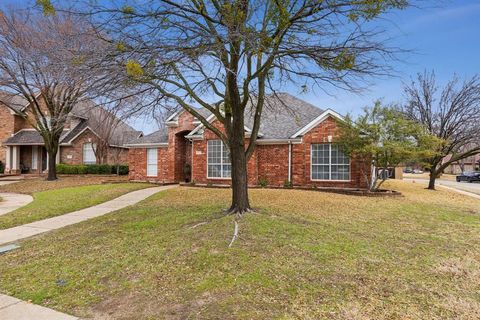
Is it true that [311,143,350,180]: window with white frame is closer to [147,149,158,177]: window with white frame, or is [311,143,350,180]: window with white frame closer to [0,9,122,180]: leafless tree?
[147,149,158,177]: window with white frame

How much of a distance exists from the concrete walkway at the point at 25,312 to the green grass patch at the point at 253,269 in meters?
0.14

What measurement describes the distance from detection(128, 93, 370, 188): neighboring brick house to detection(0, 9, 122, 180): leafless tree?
5.71m

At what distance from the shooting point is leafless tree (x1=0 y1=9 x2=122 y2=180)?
22.0ft

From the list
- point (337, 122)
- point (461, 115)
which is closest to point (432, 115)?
point (461, 115)

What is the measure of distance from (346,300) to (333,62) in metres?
4.81

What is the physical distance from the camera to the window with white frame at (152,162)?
73.7ft

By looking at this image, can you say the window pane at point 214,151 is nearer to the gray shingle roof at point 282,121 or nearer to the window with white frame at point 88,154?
the gray shingle roof at point 282,121

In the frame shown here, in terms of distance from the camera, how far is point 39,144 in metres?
29.1

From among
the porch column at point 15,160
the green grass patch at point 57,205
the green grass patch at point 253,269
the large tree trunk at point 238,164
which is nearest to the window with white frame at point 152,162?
the green grass patch at point 57,205

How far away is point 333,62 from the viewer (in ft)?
23.0

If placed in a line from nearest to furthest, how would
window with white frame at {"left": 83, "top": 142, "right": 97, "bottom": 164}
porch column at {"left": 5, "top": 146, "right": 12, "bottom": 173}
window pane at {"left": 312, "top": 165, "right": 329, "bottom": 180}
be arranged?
window pane at {"left": 312, "top": 165, "right": 329, "bottom": 180}, window with white frame at {"left": 83, "top": 142, "right": 97, "bottom": 164}, porch column at {"left": 5, "top": 146, "right": 12, "bottom": 173}

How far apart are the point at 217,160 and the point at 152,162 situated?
5.29m

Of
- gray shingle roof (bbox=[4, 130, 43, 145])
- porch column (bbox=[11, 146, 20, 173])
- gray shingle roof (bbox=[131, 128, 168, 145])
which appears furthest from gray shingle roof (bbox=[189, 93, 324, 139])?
porch column (bbox=[11, 146, 20, 173])

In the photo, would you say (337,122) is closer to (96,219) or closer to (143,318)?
Result: (96,219)
